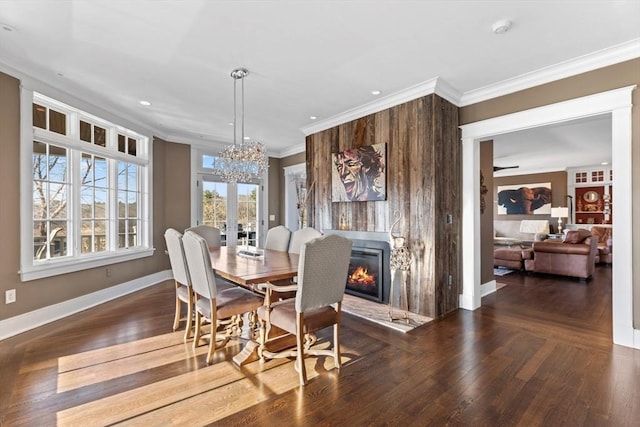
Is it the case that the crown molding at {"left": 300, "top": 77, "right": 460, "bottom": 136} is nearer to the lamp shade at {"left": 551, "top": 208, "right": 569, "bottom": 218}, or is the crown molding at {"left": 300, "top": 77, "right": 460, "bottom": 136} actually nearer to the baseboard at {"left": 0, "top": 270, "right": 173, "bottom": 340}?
the baseboard at {"left": 0, "top": 270, "right": 173, "bottom": 340}

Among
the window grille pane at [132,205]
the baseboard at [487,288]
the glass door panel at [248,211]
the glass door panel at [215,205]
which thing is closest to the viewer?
the baseboard at [487,288]

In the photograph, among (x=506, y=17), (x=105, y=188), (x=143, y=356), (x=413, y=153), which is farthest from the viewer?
(x=105, y=188)

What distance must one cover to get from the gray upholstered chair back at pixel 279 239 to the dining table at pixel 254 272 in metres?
0.77

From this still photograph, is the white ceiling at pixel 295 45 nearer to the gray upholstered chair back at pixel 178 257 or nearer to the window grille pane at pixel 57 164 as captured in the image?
the window grille pane at pixel 57 164

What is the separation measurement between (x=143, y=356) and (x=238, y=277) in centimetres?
114

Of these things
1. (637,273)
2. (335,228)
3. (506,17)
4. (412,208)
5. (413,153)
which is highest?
(506,17)

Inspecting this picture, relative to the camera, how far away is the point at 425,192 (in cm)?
355

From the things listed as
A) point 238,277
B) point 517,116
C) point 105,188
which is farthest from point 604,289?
point 105,188

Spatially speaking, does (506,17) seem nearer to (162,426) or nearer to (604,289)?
(162,426)

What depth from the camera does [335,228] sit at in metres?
4.66

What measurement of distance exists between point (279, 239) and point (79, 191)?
257 cm

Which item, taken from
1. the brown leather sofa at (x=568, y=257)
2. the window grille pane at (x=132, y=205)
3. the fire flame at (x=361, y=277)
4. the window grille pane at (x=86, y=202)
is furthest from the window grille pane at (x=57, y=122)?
the brown leather sofa at (x=568, y=257)

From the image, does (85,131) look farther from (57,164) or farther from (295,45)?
(295,45)

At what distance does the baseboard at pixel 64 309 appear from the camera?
3.01m
